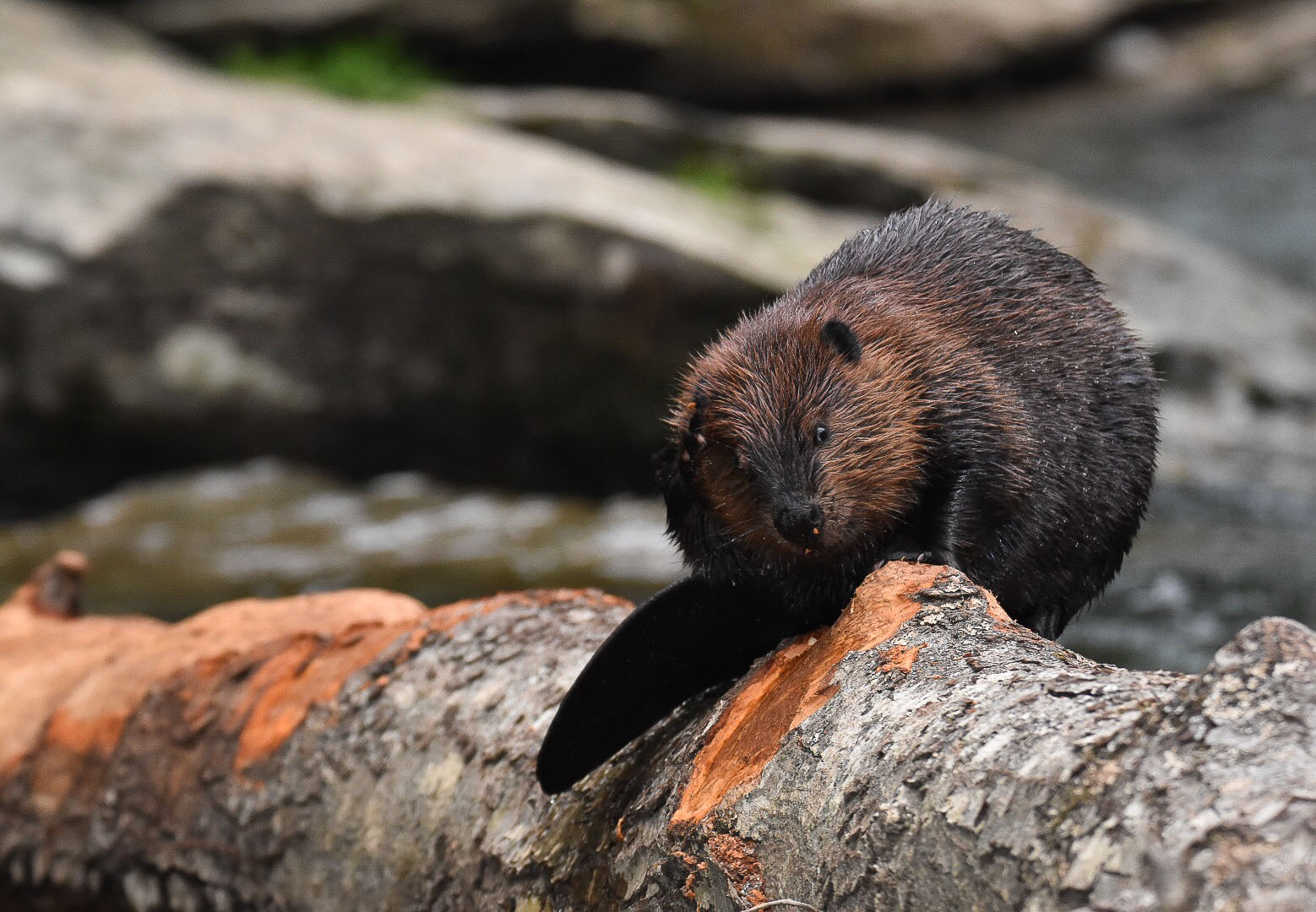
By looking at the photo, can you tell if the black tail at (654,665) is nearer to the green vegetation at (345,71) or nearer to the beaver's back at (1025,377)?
the beaver's back at (1025,377)

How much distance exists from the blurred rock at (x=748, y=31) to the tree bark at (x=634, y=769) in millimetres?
9761

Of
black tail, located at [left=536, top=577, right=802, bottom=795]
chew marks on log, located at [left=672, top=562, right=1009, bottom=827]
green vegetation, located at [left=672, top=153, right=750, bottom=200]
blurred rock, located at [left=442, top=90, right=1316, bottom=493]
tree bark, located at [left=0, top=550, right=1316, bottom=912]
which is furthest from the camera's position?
green vegetation, located at [left=672, top=153, right=750, bottom=200]

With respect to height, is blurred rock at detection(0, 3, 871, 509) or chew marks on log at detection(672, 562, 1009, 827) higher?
blurred rock at detection(0, 3, 871, 509)

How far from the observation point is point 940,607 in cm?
205

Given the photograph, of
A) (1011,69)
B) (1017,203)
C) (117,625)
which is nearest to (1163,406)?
(1017,203)

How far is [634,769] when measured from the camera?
239 cm

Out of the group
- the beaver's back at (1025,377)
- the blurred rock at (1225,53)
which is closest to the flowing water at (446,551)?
the beaver's back at (1025,377)

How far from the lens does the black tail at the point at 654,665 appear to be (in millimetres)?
2307

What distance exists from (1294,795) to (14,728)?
9.31 feet

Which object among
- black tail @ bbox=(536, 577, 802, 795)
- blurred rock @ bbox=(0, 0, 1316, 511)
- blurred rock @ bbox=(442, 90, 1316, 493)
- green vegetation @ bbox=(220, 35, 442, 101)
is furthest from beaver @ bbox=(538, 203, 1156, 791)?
green vegetation @ bbox=(220, 35, 442, 101)

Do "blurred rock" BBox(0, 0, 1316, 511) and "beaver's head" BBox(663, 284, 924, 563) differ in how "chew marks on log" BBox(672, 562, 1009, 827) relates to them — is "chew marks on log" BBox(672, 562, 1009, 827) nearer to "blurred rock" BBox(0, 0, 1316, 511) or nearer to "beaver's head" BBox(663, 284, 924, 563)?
"beaver's head" BBox(663, 284, 924, 563)

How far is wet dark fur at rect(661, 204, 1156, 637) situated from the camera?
2.57 m

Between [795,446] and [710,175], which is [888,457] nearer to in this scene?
[795,446]

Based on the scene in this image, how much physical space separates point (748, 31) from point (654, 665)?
1237 centimetres
